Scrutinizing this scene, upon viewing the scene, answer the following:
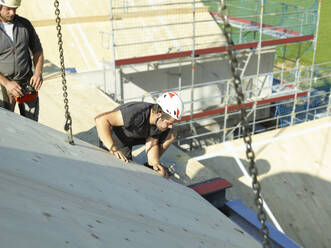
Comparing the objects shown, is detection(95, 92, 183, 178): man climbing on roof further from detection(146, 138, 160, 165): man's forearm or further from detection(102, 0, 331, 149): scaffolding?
detection(102, 0, 331, 149): scaffolding

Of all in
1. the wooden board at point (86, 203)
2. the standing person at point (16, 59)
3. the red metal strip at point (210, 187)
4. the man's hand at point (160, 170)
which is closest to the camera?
the wooden board at point (86, 203)

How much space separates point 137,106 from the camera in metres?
3.05

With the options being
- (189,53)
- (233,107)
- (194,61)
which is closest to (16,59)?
(189,53)

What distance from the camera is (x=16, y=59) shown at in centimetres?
304

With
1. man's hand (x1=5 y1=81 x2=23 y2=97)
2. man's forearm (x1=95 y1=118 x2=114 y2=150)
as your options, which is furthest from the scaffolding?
man's forearm (x1=95 y1=118 x2=114 y2=150)

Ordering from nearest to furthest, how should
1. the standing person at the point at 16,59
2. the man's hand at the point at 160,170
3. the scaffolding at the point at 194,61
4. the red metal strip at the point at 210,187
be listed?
the standing person at the point at 16,59 → the man's hand at the point at 160,170 → the red metal strip at the point at 210,187 → the scaffolding at the point at 194,61

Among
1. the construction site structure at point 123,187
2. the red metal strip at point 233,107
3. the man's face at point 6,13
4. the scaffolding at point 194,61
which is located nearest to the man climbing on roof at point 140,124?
the construction site structure at point 123,187

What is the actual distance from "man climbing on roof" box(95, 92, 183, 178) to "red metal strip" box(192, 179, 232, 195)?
35 cm

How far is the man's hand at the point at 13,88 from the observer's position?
2939mm

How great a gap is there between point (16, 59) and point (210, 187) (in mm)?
2027

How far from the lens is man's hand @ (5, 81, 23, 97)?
9.64ft

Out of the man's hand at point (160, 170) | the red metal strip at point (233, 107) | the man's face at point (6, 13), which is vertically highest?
the man's face at point (6, 13)

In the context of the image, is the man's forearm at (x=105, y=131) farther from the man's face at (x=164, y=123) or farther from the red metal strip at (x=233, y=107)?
the red metal strip at (x=233, y=107)

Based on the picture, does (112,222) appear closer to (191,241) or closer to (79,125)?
(191,241)
